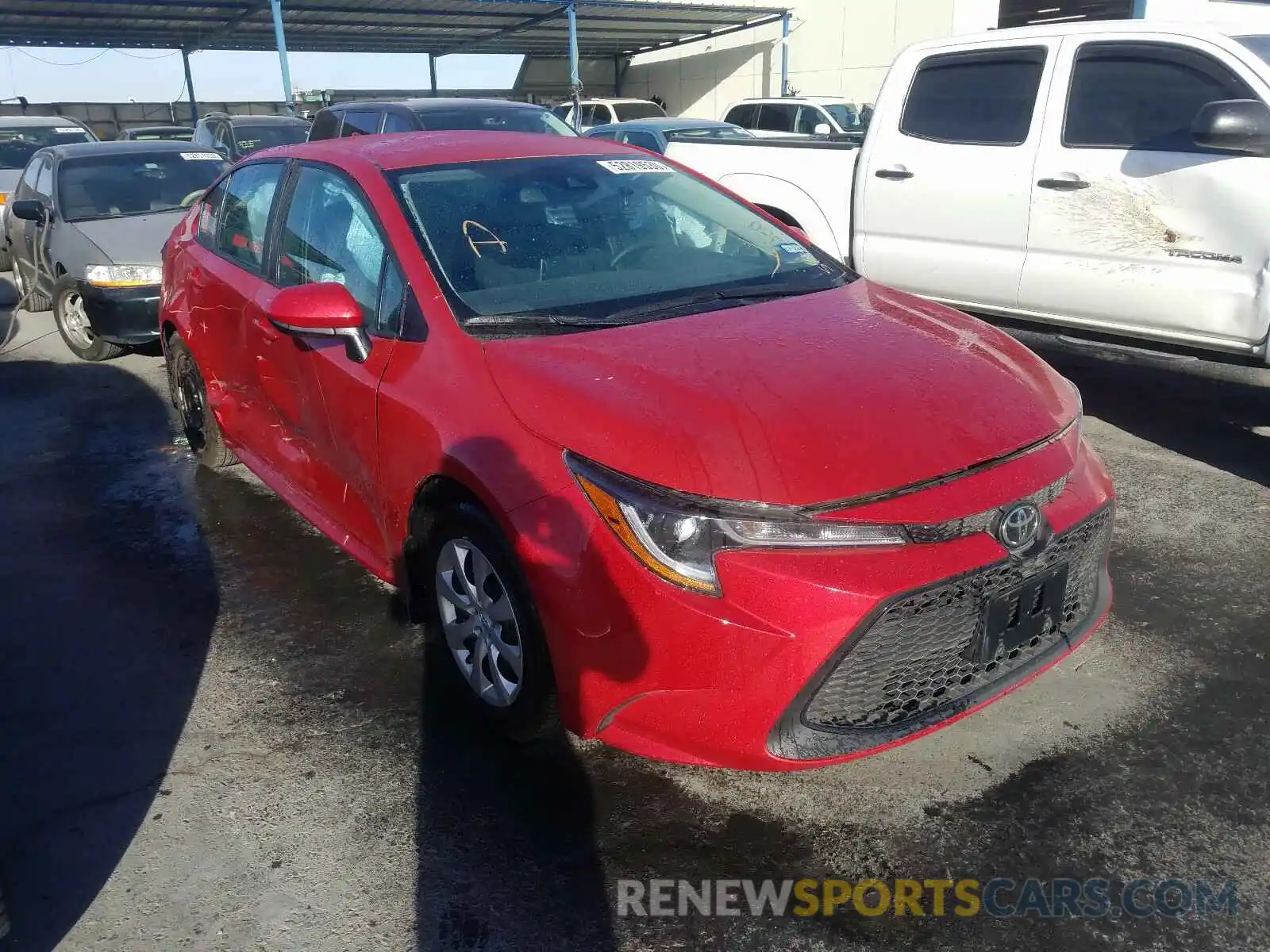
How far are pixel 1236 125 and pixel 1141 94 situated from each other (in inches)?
28.9

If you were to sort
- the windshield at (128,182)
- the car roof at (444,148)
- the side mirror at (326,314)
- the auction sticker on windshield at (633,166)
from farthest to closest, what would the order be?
the windshield at (128,182) → the auction sticker on windshield at (633,166) → the car roof at (444,148) → the side mirror at (326,314)

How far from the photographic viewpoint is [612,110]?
2131 centimetres

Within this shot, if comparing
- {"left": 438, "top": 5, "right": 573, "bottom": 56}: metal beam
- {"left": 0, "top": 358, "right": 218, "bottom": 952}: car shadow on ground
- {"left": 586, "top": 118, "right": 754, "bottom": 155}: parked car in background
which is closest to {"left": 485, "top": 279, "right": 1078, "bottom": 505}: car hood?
{"left": 0, "top": 358, "right": 218, "bottom": 952}: car shadow on ground

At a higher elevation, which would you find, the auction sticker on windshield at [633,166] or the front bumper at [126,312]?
the auction sticker on windshield at [633,166]

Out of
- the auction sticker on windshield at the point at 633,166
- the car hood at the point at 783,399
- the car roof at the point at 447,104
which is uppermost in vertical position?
the auction sticker on windshield at the point at 633,166

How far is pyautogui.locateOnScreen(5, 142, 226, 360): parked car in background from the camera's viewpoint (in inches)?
287

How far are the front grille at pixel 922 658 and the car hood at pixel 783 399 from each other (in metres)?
0.28

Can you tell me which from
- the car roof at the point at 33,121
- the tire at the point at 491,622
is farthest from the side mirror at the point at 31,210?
the car roof at the point at 33,121

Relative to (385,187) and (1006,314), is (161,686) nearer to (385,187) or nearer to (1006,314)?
(385,187)

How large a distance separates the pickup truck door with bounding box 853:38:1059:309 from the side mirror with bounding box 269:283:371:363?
3639mm

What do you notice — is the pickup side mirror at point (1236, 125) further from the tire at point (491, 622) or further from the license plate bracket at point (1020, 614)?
the tire at point (491, 622)

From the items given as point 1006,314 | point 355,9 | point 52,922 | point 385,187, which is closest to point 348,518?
point 385,187

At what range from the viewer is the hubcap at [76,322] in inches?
314

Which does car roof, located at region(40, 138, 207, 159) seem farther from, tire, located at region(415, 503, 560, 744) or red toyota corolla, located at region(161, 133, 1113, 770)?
tire, located at region(415, 503, 560, 744)
